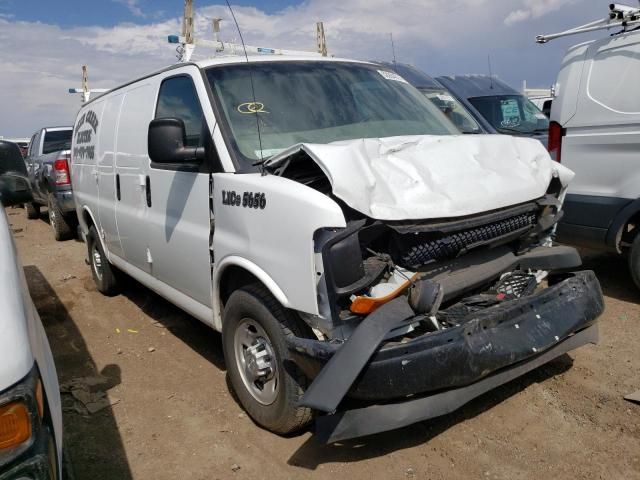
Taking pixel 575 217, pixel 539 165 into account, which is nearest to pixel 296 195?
pixel 539 165

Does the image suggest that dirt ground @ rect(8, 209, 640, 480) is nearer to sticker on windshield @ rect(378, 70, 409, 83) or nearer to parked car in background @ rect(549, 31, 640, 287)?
parked car in background @ rect(549, 31, 640, 287)

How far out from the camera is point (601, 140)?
478 cm

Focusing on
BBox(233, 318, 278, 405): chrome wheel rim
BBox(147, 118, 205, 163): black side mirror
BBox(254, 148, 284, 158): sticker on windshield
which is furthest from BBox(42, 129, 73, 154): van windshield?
BBox(233, 318, 278, 405): chrome wheel rim

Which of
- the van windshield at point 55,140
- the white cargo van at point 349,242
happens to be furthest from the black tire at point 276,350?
the van windshield at point 55,140

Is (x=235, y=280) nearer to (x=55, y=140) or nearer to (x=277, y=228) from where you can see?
(x=277, y=228)

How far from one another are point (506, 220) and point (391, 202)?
2.80ft

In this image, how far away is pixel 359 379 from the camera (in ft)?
7.95

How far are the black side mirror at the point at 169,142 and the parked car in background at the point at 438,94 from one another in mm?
3006

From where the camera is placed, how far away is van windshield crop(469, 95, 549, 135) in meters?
8.66

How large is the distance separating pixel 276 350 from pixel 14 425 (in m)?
1.38

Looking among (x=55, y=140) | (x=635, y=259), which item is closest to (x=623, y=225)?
(x=635, y=259)

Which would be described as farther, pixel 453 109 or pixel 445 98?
pixel 445 98

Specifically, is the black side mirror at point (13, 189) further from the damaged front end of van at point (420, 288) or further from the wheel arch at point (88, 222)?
the wheel arch at point (88, 222)

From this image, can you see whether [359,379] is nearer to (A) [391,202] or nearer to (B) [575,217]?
(A) [391,202]
